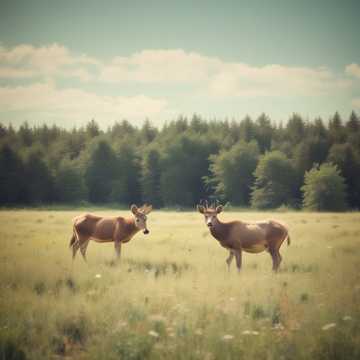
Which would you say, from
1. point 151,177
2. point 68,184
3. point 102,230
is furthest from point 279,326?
point 151,177

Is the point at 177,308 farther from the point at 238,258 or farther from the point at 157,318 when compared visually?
the point at 238,258

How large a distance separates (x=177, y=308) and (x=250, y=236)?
15.7 feet

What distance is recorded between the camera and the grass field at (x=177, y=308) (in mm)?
5648

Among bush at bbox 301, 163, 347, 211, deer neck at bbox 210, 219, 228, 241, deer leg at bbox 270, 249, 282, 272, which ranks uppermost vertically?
deer neck at bbox 210, 219, 228, 241

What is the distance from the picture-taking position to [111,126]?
93.7 metres

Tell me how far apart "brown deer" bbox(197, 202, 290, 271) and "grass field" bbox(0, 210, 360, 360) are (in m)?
0.60

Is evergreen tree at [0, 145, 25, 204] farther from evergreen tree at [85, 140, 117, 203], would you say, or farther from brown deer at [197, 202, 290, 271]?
brown deer at [197, 202, 290, 271]

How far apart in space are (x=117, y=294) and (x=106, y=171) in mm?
58652

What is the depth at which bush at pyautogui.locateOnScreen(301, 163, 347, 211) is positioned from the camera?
46.6 meters

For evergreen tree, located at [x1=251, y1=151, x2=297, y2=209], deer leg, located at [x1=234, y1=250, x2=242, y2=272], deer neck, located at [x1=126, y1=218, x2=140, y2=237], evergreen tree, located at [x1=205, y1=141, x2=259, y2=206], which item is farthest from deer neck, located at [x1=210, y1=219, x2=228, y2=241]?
evergreen tree, located at [x1=205, y1=141, x2=259, y2=206]

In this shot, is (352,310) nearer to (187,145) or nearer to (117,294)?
(117,294)

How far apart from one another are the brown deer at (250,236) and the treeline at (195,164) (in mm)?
32444

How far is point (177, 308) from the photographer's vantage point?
7391mm

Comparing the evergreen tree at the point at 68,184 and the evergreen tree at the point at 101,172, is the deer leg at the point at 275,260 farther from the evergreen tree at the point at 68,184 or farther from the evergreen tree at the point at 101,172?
the evergreen tree at the point at 101,172
